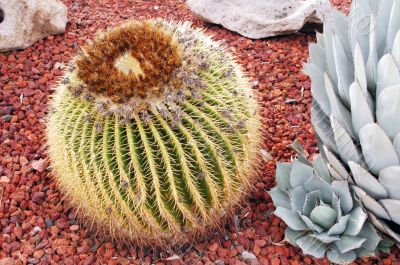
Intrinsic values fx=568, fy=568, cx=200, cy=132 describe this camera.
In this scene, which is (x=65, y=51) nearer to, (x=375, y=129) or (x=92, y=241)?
(x=92, y=241)

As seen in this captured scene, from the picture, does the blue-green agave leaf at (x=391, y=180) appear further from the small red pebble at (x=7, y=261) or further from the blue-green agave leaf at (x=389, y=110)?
the small red pebble at (x=7, y=261)

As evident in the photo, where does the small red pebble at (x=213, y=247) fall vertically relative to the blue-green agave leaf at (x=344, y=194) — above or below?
below

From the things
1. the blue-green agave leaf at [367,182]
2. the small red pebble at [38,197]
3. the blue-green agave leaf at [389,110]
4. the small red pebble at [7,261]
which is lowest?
the small red pebble at [7,261]

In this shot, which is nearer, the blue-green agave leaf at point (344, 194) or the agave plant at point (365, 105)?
the agave plant at point (365, 105)

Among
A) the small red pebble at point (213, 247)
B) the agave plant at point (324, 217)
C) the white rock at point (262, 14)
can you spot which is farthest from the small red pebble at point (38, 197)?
the white rock at point (262, 14)

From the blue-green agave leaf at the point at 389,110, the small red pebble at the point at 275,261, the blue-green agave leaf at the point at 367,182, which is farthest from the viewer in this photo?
the small red pebble at the point at 275,261

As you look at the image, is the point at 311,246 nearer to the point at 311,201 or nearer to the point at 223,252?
the point at 311,201
